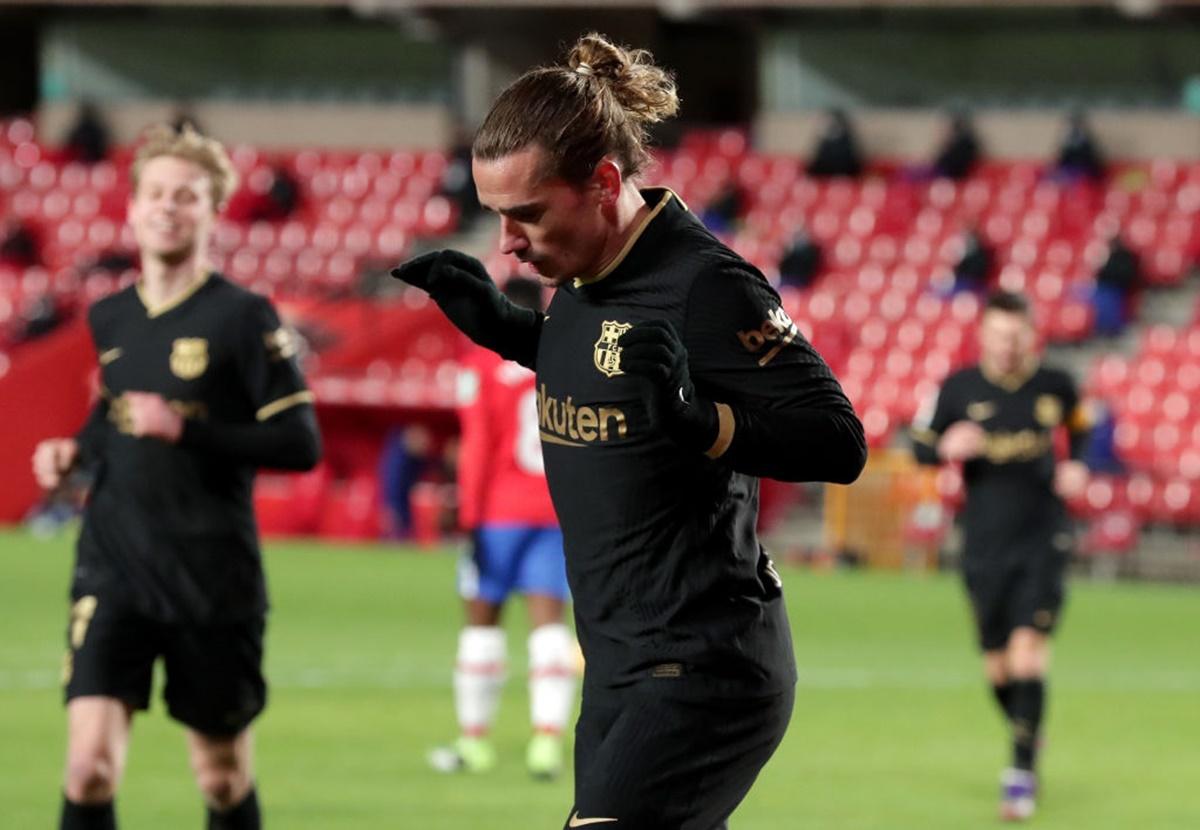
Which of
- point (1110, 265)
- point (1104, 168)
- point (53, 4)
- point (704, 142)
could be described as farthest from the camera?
point (53, 4)

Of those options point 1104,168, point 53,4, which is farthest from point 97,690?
point 53,4

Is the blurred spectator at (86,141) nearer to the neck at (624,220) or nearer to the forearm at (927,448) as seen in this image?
the forearm at (927,448)

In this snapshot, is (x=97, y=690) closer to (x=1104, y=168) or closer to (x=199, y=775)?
(x=199, y=775)

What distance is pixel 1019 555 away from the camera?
939cm

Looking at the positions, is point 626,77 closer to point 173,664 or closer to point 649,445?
point 649,445

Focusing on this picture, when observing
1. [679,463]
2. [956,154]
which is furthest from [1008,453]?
[956,154]

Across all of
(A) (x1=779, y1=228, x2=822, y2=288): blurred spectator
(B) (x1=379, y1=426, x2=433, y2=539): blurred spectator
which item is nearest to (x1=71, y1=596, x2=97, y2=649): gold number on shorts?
(B) (x1=379, y1=426, x2=433, y2=539): blurred spectator

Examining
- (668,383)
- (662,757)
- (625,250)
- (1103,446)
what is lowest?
(1103,446)

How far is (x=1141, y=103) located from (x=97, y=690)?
25686mm

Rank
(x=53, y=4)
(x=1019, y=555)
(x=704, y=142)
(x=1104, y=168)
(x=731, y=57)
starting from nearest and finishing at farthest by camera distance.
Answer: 1. (x=1019, y=555)
2. (x=1104, y=168)
3. (x=704, y=142)
4. (x=53, y=4)
5. (x=731, y=57)

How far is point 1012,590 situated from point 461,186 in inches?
831

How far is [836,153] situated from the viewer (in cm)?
2922

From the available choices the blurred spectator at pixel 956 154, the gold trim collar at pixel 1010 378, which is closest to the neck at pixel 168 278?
the gold trim collar at pixel 1010 378

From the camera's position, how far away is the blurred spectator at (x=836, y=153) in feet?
95.8
